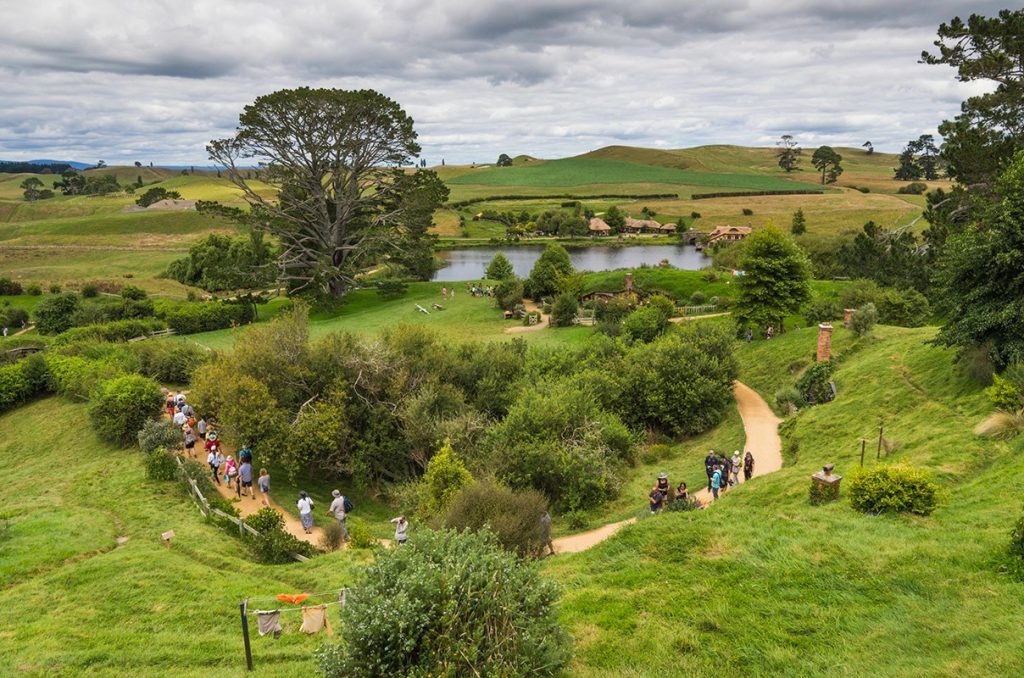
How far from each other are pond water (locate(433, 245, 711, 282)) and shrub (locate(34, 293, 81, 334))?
3800 cm

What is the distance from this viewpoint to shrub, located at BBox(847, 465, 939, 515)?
10.6 m

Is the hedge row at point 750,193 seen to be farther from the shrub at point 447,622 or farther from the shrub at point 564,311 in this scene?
the shrub at point 447,622

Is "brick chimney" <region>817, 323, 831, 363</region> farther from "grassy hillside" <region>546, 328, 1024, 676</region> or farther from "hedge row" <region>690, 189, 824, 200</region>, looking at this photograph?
"hedge row" <region>690, 189, 824, 200</region>

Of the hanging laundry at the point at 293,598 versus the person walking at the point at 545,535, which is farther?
the person walking at the point at 545,535

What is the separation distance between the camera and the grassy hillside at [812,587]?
7.14 m

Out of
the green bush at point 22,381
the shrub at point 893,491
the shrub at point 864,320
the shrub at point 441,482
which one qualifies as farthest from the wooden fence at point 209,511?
the shrub at point 864,320

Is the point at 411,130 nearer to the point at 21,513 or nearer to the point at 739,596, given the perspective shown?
the point at 21,513

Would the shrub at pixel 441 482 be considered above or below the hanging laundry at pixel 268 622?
below

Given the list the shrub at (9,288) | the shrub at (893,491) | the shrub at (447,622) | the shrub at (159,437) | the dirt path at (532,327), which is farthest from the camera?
the shrub at (9,288)

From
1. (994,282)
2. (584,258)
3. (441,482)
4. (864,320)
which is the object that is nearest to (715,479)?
(441,482)

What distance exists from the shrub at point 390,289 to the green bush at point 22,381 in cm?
2732

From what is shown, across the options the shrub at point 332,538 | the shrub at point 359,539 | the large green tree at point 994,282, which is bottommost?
the shrub at point 332,538

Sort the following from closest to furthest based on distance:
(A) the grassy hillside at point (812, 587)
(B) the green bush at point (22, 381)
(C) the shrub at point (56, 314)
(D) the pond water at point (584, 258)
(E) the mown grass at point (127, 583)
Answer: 1. (A) the grassy hillside at point (812, 587)
2. (E) the mown grass at point (127, 583)
3. (B) the green bush at point (22, 381)
4. (C) the shrub at point (56, 314)
5. (D) the pond water at point (584, 258)

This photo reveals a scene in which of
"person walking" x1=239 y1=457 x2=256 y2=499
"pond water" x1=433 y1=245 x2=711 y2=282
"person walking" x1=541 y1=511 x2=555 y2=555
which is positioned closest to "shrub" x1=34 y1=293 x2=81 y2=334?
"person walking" x1=239 y1=457 x2=256 y2=499
